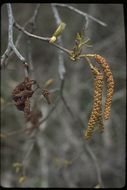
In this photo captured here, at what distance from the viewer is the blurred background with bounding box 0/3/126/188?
283 cm

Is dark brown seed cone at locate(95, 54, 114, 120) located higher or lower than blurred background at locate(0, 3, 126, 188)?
lower

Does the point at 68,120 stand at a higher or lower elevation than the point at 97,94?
higher

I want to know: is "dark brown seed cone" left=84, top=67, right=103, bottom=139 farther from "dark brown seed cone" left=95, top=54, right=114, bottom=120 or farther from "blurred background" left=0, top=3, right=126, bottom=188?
"blurred background" left=0, top=3, right=126, bottom=188

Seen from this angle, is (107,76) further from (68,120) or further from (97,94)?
(68,120)

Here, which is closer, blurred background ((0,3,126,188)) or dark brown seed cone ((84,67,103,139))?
dark brown seed cone ((84,67,103,139))

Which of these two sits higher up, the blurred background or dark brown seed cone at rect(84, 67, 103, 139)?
the blurred background

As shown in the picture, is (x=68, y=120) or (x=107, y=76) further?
(x=68, y=120)

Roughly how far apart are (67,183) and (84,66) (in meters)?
1.10

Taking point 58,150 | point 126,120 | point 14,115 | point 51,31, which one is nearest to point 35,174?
point 58,150

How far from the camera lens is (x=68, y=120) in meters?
3.27

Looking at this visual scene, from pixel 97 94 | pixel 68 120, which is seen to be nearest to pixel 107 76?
pixel 97 94

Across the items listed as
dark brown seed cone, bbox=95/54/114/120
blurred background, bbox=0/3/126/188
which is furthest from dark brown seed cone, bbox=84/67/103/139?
blurred background, bbox=0/3/126/188

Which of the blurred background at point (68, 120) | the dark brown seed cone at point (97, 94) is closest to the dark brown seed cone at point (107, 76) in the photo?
the dark brown seed cone at point (97, 94)

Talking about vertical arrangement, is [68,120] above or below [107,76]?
above
